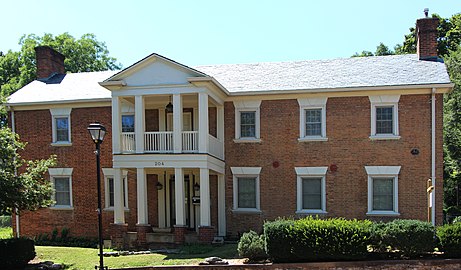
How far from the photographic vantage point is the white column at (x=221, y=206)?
17656mm

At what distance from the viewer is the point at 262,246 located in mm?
12469

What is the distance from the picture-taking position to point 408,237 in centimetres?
1178

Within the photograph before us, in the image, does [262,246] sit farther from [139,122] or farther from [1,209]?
[1,209]

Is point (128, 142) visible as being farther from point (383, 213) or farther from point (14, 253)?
point (383, 213)

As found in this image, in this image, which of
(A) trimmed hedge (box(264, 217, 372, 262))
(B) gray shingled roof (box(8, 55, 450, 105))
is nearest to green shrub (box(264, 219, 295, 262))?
(A) trimmed hedge (box(264, 217, 372, 262))

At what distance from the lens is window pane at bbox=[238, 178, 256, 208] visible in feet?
58.2

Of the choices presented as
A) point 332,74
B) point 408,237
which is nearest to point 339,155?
point 332,74

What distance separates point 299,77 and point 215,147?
16.0 ft

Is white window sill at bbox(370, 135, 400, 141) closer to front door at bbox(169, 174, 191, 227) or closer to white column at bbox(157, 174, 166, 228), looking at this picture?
front door at bbox(169, 174, 191, 227)

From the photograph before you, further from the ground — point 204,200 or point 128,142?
point 128,142

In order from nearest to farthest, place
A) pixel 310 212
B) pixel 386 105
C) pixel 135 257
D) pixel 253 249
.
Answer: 1. pixel 253 249
2. pixel 135 257
3. pixel 386 105
4. pixel 310 212

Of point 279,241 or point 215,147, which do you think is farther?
point 215,147

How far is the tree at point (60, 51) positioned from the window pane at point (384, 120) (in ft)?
104

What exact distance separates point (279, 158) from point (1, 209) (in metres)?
10.4
